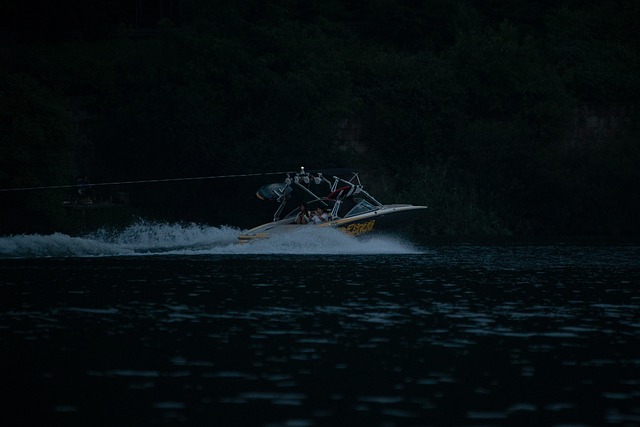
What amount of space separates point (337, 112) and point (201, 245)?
76.8 ft

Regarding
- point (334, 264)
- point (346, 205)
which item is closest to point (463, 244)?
point (346, 205)

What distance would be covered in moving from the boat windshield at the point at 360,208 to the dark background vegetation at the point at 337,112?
19194 mm

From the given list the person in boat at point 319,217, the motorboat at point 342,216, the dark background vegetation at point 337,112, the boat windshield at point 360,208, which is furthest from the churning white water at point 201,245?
the dark background vegetation at point 337,112

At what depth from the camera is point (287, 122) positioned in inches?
2714

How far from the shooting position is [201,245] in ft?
159

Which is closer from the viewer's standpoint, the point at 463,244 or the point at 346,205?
the point at 346,205

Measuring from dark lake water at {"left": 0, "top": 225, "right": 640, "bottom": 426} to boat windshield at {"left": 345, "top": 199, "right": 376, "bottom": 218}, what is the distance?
4.07 metres

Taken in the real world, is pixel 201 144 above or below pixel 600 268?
above

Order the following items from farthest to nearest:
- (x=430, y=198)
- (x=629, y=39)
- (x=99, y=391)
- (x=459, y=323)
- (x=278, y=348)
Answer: (x=629, y=39)
(x=430, y=198)
(x=459, y=323)
(x=278, y=348)
(x=99, y=391)

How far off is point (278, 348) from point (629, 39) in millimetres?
62293

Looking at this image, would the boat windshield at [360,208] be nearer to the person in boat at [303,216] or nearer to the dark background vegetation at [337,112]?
the person in boat at [303,216]

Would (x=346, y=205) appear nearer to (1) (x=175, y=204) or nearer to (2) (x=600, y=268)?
(2) (x=600, y=268)

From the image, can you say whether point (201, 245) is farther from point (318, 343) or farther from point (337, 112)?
point (318, 343)

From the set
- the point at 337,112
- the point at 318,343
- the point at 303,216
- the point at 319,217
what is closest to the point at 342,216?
the point at 319,217
